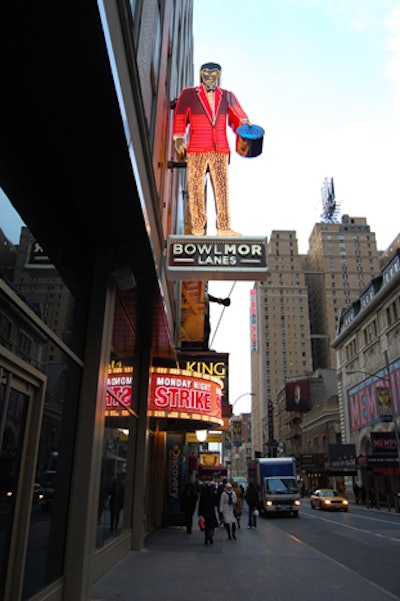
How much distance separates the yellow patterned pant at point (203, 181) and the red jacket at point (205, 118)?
19 centimetres

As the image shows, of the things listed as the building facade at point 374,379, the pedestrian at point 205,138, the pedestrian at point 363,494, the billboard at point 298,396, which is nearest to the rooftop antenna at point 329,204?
the billboard at point 298,396

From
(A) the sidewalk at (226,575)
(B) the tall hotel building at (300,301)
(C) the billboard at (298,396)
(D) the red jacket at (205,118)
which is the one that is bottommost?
(A) the sidewalk at (226,575)

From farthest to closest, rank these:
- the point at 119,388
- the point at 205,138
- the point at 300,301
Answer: the point at 300,301
the point at 205,138
the point at 119,388

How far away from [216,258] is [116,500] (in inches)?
212

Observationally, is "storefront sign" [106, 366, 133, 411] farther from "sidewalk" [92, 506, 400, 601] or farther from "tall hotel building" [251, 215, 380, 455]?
"tall hotel building" [251, 215, 380, 455]

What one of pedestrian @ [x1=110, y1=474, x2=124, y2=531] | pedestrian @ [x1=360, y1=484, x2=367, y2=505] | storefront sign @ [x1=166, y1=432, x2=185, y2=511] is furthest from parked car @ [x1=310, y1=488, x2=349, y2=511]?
pedestrian @ [x1=110, y1=474, x2=124, y2=531]

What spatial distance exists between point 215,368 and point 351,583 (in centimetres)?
1071

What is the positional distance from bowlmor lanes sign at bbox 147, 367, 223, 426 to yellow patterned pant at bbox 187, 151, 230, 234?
4.70 m

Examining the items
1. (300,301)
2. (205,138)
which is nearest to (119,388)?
(205,138)

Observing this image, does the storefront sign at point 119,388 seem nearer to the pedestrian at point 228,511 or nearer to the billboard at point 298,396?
the pedestrian at point 228,511

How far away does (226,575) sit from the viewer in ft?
30.7

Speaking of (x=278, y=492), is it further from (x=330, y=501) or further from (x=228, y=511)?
(x=228, y=511)

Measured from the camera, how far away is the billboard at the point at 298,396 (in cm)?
10362

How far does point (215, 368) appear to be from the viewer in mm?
18969
